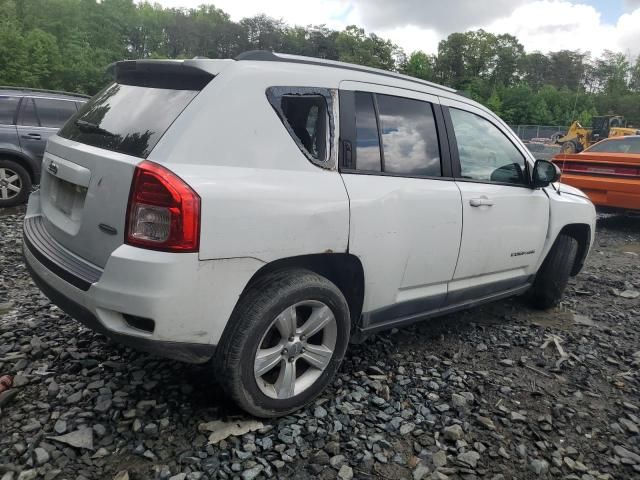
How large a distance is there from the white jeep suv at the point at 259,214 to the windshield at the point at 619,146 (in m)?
6.81

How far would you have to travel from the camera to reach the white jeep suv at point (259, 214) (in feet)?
7.34

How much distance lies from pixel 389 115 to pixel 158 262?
169cm

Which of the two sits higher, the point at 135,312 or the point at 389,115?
the point at 389,115

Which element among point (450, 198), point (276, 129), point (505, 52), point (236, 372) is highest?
point (505, 52)

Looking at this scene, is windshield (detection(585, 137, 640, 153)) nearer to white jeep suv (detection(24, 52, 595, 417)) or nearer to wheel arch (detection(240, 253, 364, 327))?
white jeep suv (detection(24, 52, 595, 417))

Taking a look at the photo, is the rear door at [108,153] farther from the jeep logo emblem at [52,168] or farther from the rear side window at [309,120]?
the rear side window at [309,120]

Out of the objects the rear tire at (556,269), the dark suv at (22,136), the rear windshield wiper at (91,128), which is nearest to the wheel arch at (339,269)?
the rear windshield wiper at (91,128)

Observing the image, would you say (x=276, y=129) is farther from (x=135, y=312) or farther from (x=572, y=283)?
(x=572, y=283)

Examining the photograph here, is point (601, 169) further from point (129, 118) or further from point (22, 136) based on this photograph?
point (22, 136)

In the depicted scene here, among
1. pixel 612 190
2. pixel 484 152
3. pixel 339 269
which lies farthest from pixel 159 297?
pixel 612 190

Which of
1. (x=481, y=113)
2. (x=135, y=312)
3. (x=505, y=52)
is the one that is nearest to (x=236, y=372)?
(x=135, y=312)

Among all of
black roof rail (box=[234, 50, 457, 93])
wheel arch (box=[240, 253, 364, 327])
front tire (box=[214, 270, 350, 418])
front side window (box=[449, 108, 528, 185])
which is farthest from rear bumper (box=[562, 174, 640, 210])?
front tire (box=[214, 270, 350, 418])

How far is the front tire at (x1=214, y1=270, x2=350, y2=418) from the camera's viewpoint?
2.43 meters

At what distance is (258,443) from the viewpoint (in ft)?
8.24
